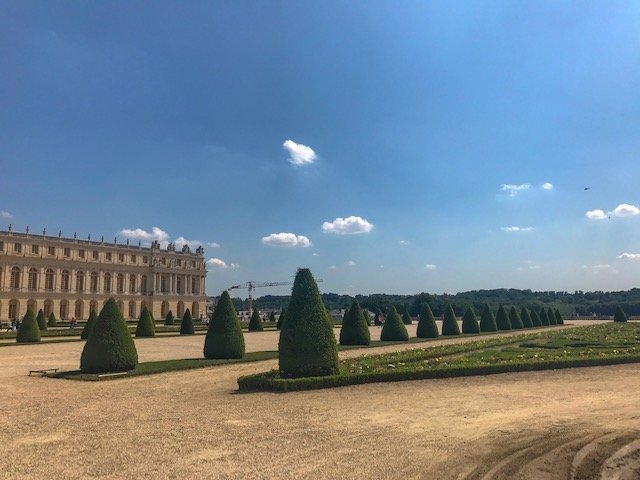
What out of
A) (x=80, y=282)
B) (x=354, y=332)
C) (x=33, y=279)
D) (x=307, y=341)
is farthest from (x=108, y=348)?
(x=80, y=282)

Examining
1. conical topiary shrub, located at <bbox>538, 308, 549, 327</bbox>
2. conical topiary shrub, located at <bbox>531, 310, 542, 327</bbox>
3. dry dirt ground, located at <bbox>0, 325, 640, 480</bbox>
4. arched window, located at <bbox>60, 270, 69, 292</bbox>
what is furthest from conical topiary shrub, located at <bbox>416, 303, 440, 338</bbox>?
arched window, located at <bbox>60, 270, 69, 292</bbox>

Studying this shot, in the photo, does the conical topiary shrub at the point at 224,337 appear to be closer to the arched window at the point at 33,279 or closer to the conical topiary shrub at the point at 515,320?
the conical topiary shrub at the point at 515,320

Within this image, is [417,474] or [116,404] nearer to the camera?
[417,474]

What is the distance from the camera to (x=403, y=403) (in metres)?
11.5

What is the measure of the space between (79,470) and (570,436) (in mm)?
7307

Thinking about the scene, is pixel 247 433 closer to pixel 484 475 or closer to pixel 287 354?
pixel 484 475

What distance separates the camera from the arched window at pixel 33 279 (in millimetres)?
83688

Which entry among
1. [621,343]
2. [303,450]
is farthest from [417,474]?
[621,343]

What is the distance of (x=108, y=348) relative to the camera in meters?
17.0

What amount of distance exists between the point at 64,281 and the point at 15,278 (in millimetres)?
8427

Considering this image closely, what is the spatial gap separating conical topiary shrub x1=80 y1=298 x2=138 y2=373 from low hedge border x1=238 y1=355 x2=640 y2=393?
535 centimetres

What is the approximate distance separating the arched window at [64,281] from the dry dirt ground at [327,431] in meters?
81.7

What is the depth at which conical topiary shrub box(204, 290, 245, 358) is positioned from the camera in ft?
70.6

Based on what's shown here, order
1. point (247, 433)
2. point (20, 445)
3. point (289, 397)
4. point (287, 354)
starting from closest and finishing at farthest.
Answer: point (20, 445) < point (247, 433) < point (289, 397) < point (287, 354)
